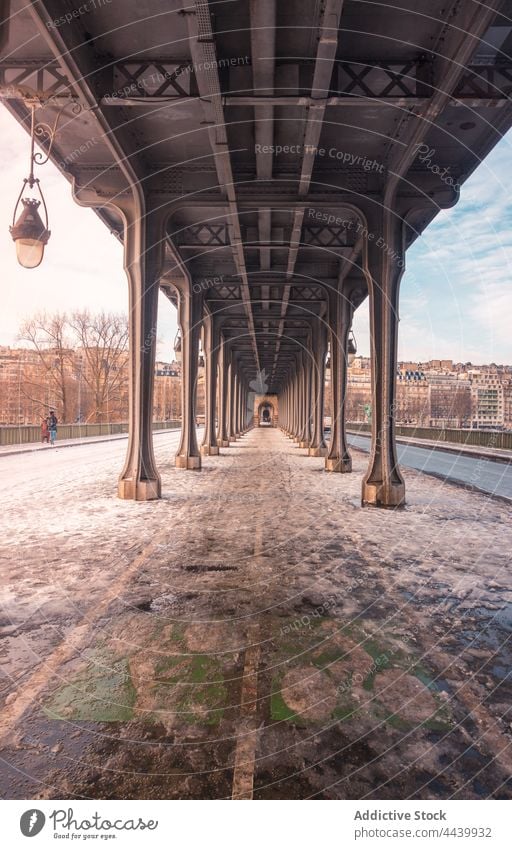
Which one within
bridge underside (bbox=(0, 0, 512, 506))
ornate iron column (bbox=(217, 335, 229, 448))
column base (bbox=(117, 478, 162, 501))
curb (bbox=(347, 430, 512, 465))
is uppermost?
bridge underside (bbox=(0, 0, 512, 506))

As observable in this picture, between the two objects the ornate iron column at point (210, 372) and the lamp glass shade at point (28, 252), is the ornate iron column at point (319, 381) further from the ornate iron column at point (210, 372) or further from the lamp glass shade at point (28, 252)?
the lamp glass shade at point (28, 252)

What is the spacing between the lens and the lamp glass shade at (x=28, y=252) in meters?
7.16

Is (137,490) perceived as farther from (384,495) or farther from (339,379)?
(339,379)

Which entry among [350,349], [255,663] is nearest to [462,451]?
[350,349]

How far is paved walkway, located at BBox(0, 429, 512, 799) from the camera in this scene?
2611 mm

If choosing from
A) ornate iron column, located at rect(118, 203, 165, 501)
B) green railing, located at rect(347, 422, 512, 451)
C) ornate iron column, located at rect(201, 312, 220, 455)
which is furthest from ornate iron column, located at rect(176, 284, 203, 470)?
green railing, located at rect(347, 422, 512, 451)

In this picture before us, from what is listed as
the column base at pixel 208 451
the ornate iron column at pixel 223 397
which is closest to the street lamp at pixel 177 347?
the column base at pixel 208 451

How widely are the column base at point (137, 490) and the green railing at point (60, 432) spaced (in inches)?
817

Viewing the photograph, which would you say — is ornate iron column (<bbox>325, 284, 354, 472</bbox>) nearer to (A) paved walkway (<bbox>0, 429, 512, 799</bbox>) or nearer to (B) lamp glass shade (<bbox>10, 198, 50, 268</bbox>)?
(A) paved walkway (<bbox>0, 429, 512, 799</bbox>)

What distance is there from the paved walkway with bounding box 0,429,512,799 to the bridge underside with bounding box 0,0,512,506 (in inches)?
194

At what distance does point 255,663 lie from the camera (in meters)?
3.83

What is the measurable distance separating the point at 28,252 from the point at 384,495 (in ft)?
29.4

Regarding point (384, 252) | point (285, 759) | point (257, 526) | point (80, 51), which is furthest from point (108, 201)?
point (285, 759)

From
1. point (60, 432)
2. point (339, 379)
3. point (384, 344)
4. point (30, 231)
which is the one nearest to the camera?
point (30, 231)
